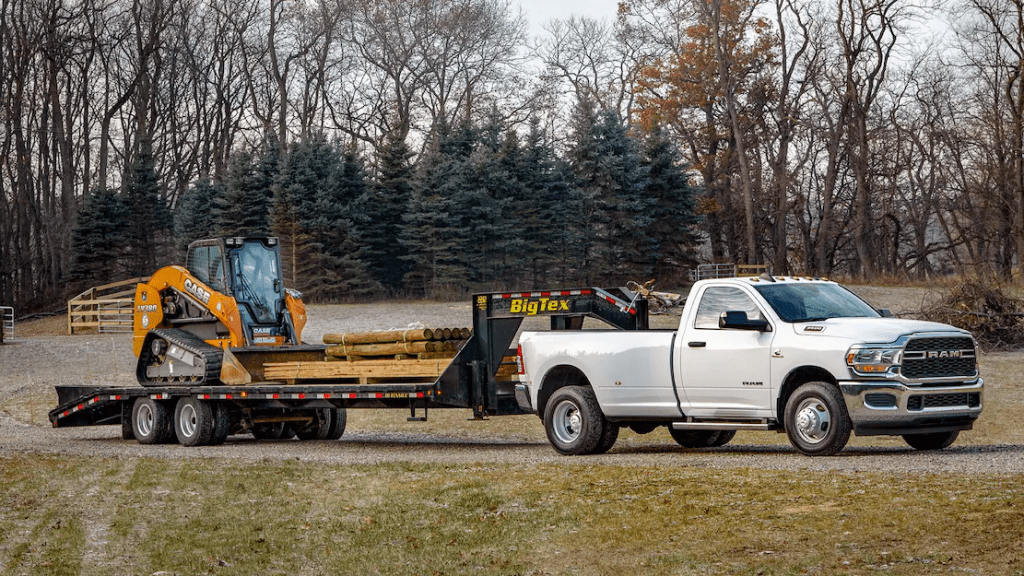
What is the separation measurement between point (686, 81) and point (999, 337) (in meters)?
31.7

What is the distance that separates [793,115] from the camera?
6131 cm

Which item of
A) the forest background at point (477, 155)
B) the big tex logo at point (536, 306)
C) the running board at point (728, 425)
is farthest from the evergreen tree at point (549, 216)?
the running board at point (728, 425)

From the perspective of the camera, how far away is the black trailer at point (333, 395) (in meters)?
15.9

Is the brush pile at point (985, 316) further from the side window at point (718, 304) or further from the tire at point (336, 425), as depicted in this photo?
the side window at point (718, 304)

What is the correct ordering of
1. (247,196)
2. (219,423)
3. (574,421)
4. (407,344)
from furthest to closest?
(247,196), (219,423), (407,344), (574,421)

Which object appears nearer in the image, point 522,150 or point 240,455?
point 240,455

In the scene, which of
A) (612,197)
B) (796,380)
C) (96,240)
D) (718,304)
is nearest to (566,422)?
(718,304)

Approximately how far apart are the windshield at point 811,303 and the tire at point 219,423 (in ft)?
30.4

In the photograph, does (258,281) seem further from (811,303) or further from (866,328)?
(866,328)

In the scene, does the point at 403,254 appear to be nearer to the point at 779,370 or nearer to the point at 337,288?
the point at 337,288

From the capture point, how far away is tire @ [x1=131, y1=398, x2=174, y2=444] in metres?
19.8

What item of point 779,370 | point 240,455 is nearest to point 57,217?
point 240,455

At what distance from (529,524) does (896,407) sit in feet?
15.3

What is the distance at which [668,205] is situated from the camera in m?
56.7
